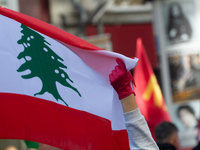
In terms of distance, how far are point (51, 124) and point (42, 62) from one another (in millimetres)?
429

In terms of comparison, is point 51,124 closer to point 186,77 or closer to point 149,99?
point 149,99

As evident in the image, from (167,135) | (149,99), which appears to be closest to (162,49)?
(149,99)

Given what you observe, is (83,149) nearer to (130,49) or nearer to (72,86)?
(72,86)

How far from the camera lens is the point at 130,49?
45.4 feet

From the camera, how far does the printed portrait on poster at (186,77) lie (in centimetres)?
787

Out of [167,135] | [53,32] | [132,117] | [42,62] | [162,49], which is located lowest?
[167,135]

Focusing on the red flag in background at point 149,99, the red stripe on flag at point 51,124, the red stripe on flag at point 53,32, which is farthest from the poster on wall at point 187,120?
the red stripe on flag at point 53,32

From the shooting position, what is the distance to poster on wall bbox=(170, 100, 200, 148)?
765 centimetres

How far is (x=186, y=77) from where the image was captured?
25.9 ft

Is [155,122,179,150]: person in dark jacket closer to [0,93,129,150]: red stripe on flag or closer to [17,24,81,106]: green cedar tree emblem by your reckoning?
[0,93,129,150]: red stripe on flag

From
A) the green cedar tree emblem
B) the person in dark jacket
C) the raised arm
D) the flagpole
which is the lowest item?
the person in dark jacket

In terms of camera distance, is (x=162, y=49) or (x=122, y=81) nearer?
(x=122, y=81)

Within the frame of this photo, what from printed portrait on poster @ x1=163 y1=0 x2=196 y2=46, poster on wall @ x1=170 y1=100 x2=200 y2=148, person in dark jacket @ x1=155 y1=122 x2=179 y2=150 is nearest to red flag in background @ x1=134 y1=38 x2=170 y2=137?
person in dark jacket @ x1=155 y1=122 x2=179 y2=150

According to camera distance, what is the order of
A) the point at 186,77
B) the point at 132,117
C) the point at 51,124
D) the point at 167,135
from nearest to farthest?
the point at 132,117 → the point at 51,124 → the point at 167,135 → the point at 186,77
